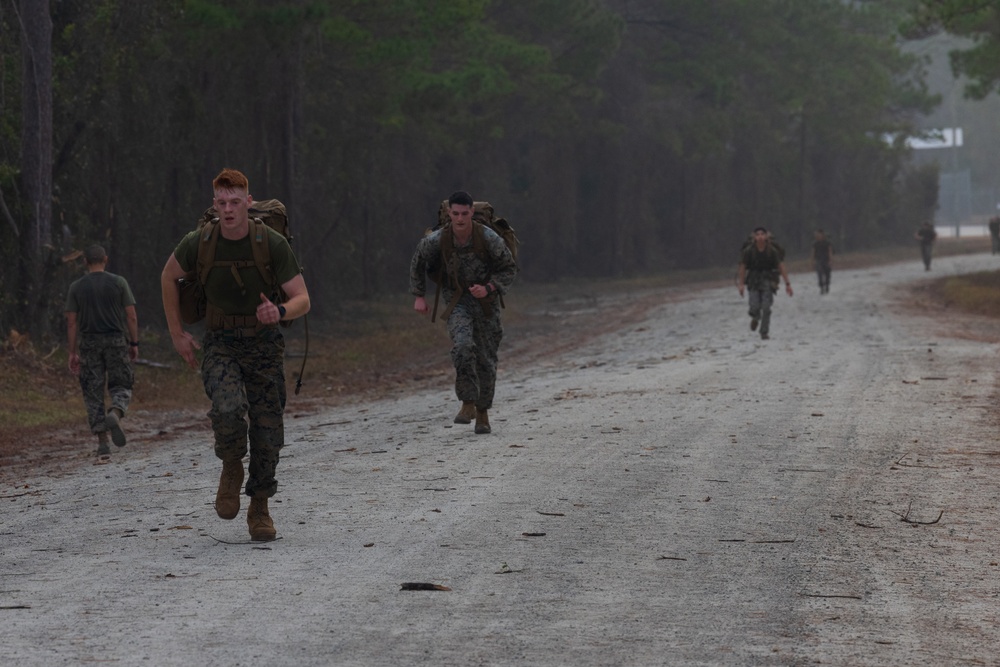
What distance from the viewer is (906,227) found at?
271 ft

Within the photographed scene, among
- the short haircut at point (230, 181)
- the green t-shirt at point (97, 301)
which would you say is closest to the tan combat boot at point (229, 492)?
the short haircut at point (230, 181)

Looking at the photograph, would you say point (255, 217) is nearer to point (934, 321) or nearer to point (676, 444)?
point (676, 444)

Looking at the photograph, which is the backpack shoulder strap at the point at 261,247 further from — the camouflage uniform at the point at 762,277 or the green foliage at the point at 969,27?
the green foliage at the point at 969,27

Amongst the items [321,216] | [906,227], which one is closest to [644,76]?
[321,216]

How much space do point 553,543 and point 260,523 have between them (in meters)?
1.71

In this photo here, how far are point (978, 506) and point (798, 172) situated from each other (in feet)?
194

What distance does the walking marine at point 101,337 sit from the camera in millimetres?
13273

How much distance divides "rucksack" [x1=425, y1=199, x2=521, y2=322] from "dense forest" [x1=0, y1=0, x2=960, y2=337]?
11066 mm

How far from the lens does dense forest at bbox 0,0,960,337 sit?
75.4 ft

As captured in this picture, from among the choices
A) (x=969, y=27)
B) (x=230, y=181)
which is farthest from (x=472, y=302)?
(x=969, y=27)

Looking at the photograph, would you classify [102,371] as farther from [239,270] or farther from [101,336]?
[239,270]

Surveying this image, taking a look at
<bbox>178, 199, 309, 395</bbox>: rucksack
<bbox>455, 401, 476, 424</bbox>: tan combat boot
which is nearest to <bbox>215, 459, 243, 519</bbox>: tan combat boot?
<bbox>178, 199, 309, 395</bbox>: rucksack

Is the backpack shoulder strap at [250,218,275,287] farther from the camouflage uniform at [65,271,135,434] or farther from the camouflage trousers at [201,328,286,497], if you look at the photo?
the camouflage uniform at [65,271,135,434]

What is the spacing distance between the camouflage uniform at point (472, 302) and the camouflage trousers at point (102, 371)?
3028 mm
